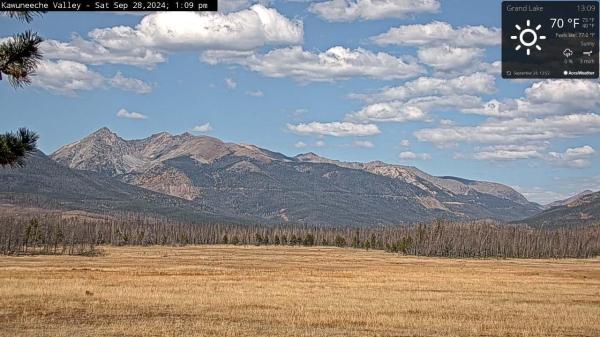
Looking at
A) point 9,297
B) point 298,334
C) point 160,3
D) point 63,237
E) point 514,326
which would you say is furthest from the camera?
point 63,237

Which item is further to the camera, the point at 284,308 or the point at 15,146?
the point at 284,308

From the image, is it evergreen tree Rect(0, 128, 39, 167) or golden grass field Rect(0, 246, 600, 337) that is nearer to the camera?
evergreen tree Rect(0, 128, 39, 167)

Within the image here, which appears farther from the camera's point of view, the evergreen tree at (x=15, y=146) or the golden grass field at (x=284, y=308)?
the golden grass field at (x=284, y=308)

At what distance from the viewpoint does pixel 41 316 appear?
119 ft

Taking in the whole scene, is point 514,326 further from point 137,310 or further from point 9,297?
point 9,297

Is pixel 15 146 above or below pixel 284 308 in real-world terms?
above

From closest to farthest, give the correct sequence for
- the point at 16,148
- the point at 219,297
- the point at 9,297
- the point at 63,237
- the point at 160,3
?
the point at 16,148, the point at 160,3, the point at 9,297, the point at 219,297, the point at 63,237

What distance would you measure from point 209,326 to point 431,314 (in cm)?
1404

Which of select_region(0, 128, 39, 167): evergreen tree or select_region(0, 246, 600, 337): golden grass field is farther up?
select_region(0, 128, 39, 167): evergreen tree

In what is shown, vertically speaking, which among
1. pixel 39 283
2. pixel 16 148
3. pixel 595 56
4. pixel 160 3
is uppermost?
pixel 595 56

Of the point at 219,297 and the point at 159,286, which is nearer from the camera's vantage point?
the point at 219,297

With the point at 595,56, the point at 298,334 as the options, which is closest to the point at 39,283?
the point at 298,334

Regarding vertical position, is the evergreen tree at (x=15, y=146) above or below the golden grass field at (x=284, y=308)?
above

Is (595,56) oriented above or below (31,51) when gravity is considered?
above
